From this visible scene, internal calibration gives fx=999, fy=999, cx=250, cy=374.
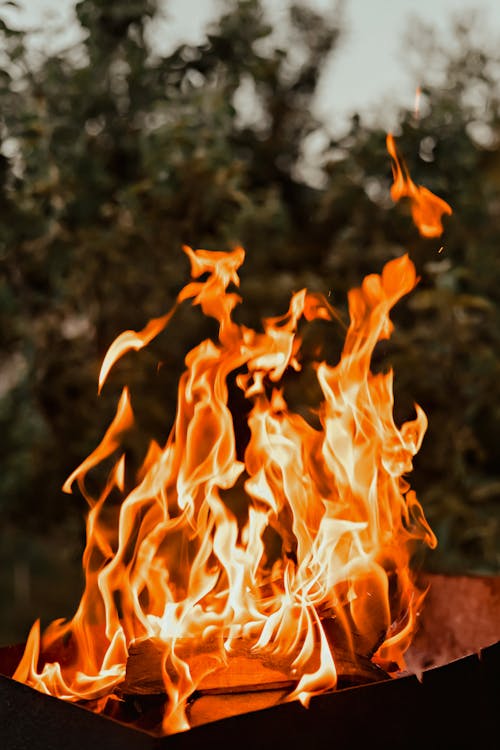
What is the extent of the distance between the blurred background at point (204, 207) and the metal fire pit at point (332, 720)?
5.47 feet

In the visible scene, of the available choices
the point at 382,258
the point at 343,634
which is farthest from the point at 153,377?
the point at 343,634

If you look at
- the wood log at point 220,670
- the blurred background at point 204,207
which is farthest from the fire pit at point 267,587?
the blurred background at point 204,207

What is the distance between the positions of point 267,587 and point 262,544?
0.08m

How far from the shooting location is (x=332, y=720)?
1302 millimetres

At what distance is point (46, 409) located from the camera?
3453 mm

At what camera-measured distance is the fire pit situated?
1452 millimetres

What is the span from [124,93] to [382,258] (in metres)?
1.05

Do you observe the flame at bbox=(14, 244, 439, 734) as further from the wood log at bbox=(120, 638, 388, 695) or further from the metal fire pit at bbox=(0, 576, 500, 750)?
the metal fire pit at bbox=(0, 576, 500, 750)

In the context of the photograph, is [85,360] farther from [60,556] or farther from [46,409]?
[60,556]

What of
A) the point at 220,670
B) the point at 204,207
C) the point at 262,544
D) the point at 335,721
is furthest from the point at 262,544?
the point at 204,207

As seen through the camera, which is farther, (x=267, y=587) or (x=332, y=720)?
(x=267, y=587)

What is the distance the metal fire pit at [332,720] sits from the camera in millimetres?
1209

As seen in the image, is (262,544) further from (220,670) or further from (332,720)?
(332,720)

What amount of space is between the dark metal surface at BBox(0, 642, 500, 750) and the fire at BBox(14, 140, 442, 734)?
0.13 meters
